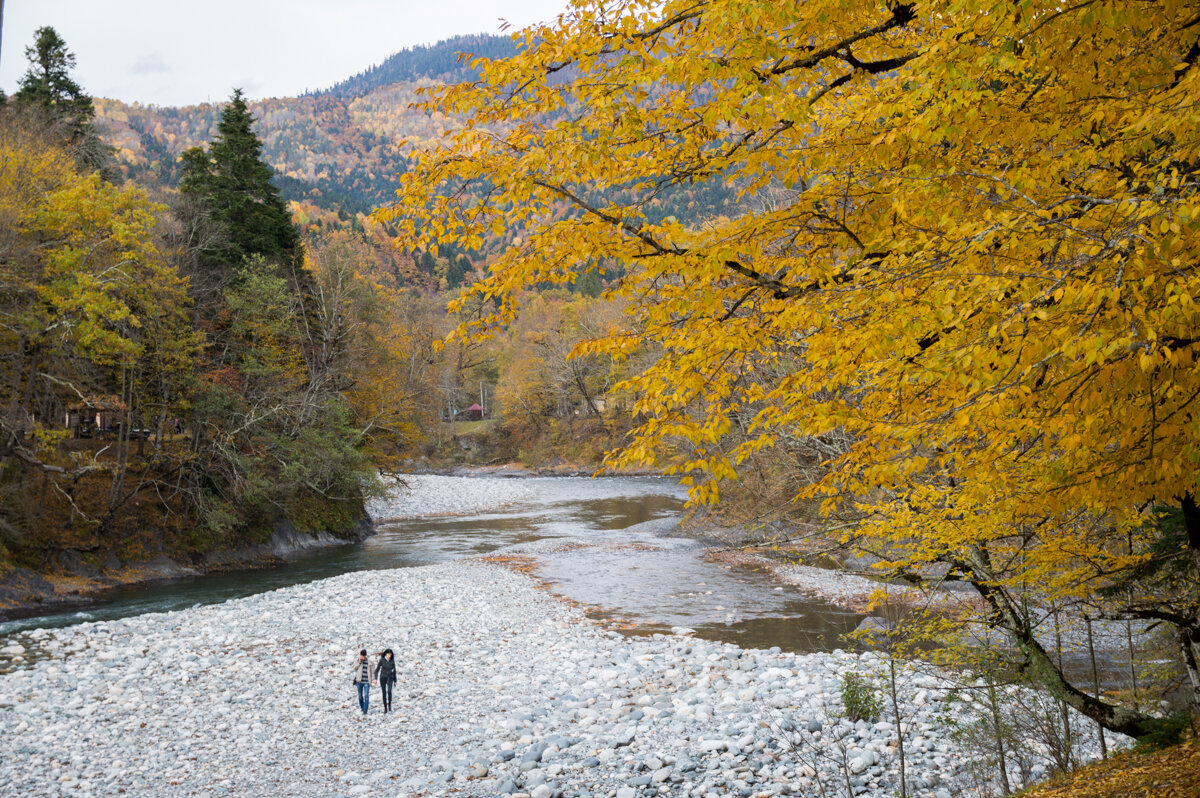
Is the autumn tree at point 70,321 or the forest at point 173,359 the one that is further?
the forest at point 173,359

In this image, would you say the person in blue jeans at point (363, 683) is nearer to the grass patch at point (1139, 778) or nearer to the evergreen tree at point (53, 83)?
the grass patch at point (1139, 778)

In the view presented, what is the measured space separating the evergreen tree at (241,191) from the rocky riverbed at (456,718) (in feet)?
70.2

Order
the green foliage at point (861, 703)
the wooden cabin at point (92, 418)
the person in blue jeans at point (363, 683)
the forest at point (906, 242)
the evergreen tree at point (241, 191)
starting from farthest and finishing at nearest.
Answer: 1. the evergreen tree at point (241, 191)
2. the wooden cabin at point (92, 418)
3. the person in blue jeans at point (363, 683)
4. the green foliage at point (861, 703)
5. the forest at point (906, 242)

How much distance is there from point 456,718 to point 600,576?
11772 mm

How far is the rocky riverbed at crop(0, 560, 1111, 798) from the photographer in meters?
8.82

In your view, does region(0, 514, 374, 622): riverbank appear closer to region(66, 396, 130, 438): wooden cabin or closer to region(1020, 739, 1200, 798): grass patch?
region(66, 396, 130, 438): wooden cabin

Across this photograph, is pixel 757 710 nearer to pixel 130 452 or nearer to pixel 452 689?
pixel 452 689

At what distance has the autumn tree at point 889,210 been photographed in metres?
3.34

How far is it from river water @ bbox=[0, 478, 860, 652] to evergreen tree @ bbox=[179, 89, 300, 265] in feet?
48.2

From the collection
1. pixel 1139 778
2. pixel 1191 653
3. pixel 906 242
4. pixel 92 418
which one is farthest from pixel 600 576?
pixel 92 418

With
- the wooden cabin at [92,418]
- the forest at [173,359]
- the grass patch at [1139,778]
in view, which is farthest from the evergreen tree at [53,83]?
the grass patch at [1139,778]

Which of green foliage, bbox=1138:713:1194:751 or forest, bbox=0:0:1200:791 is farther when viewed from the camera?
green foliage, bbox=1138:713:1194:751

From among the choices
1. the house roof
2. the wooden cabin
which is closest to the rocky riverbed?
the house roof

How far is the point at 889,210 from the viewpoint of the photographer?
474 centimetres
